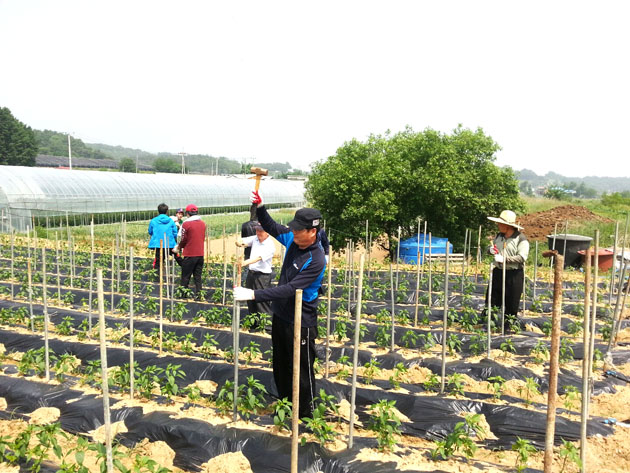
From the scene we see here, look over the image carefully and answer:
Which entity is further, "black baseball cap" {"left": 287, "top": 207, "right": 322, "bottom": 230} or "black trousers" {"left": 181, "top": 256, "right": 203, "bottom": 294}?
"black trousers" {"left": 181, "top": 256, "right": 203, "bottom": 294}

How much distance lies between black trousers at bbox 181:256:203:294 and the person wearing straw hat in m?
4.37

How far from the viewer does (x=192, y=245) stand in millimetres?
7480

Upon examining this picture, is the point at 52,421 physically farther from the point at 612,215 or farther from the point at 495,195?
the point at 612,215

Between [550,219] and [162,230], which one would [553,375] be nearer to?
[162,230]

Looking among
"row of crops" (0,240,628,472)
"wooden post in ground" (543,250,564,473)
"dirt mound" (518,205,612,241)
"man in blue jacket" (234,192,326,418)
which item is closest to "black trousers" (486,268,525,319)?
"row of crops" (0,240,628,472)

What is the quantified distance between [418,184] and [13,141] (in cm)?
5349

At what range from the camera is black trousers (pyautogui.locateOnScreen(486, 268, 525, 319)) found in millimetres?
5926

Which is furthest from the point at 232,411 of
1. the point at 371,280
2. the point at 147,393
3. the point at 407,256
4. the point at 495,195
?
the point at 495,195

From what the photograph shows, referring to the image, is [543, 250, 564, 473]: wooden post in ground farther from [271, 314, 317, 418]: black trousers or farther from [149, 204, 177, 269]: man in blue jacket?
[149, 204, 177, 269]: man in blue jacket

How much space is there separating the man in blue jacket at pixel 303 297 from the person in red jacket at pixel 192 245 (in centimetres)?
391

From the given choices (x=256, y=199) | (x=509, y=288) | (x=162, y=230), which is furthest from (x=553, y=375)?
(x=162, y=230)

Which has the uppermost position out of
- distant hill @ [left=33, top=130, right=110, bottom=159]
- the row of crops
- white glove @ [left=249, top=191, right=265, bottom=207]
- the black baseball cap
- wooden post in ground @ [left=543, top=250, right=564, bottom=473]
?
distant hill @ [left=33, top=130, right=110, bottom=159]

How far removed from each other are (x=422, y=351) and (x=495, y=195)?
842 centimetres

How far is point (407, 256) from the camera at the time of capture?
1333 cm
